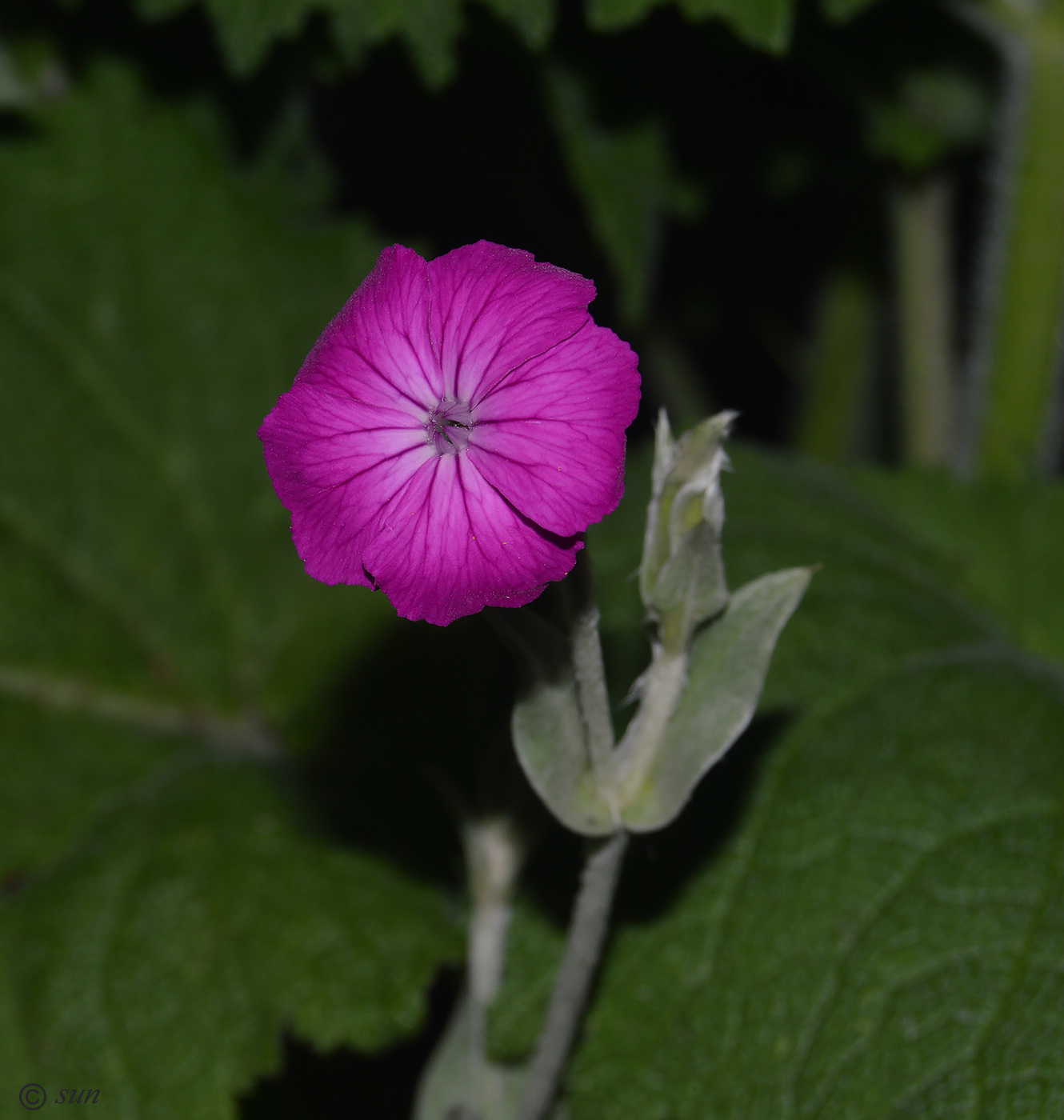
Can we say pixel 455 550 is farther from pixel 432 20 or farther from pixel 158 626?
pixel 158 626

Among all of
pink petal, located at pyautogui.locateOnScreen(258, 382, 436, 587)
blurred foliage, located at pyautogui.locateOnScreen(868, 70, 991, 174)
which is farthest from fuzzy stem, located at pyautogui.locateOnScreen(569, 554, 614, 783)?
blurred foliage, located at pyautogui.locateOnScreen(868, 70, 991, 174)

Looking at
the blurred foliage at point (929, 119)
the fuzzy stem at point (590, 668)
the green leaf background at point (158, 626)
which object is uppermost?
the fuzzy stem at point (590, 668)

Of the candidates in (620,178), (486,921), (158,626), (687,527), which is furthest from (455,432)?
(158,626)

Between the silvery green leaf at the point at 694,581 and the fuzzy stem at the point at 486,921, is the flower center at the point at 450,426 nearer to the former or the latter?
the silvery green leaf at the point at 694,581

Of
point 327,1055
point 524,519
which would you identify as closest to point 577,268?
point 327,1055

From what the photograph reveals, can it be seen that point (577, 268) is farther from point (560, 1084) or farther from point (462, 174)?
point (560, 1084)

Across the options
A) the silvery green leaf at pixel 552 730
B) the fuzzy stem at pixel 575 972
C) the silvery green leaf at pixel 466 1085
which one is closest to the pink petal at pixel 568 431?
the silvery green leaf at pixel 552 730

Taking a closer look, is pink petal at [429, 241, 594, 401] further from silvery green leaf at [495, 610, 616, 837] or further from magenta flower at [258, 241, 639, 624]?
silvery green leaf at [495, 610, 616, 837]
